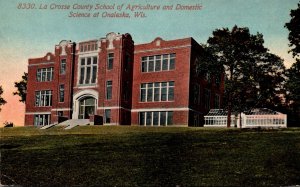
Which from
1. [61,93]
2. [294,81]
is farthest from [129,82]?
[294,81]

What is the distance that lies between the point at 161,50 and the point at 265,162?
2070cm

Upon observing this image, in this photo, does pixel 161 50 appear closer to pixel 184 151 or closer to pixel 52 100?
pixel 52 100

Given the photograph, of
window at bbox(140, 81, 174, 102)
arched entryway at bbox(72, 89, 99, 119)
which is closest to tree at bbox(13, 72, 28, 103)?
arched entryway at bbox(72, 89, 99, 119)

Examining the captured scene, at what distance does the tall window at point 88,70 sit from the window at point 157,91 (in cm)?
430

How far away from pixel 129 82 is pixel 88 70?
12.3 feet

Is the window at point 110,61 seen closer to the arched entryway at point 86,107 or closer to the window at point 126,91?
the window at point 126,91

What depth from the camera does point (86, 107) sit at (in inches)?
1346

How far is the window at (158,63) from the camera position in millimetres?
32031

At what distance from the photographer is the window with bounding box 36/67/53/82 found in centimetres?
3784

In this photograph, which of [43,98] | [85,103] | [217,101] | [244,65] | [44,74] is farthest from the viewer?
[217,101]

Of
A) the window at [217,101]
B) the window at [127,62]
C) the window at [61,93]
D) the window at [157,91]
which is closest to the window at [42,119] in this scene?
the window at [61,93]

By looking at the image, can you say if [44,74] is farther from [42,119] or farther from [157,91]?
[157,91]

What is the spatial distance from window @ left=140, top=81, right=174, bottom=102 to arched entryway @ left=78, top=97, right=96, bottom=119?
4249 mm

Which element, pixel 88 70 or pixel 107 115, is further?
pixel 88 70
